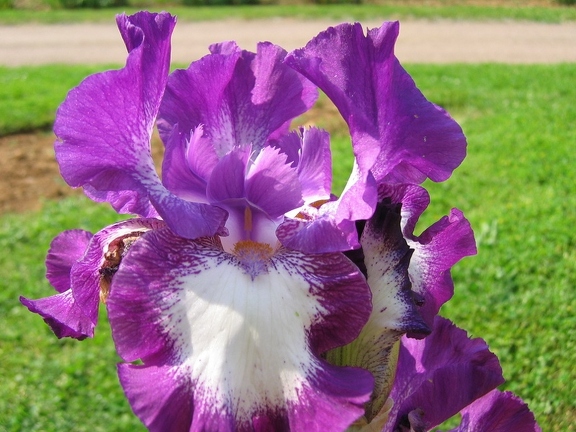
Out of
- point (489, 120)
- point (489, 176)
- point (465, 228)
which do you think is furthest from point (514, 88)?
point (465, 228)

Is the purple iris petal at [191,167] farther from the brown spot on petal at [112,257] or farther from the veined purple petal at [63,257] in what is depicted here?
the veined purple petal at [63,257]

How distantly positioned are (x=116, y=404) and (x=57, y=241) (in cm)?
174

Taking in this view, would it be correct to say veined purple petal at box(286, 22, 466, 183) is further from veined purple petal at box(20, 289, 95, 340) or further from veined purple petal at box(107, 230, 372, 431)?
veined purple petal at box(20, 289, 95, 340)

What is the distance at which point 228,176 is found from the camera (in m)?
0.76

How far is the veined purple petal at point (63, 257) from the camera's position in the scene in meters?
0.95

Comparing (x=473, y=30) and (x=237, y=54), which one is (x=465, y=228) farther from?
(x=473, y=30)

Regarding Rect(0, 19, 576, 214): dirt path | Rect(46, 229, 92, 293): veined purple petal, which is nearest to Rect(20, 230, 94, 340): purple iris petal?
Rect(46, 229, 92, 293): veined purple petal

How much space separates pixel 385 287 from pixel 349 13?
13573 millimetres

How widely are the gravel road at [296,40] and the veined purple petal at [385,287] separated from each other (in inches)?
339

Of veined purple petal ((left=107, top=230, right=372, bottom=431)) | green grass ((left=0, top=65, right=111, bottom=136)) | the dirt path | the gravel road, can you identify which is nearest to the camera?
veined purple petal ((left=107, top=230, right=372, bottom=431))

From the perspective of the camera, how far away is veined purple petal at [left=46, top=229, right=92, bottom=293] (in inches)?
37.4

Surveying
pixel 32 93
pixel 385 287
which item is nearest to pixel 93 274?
pixel 385 287

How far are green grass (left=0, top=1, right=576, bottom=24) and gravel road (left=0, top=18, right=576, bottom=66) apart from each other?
→ 42 cm

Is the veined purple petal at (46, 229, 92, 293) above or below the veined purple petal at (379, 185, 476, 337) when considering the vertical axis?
below
